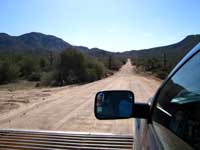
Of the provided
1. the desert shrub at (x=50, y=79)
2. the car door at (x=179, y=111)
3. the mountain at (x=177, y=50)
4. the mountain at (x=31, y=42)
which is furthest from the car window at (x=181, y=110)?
the mountain at (x=31, y=42)

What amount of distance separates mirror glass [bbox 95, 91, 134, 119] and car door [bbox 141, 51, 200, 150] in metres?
0.20

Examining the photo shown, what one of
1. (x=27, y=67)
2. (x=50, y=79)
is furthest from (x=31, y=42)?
(x=50, y=79)

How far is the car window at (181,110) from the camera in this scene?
1381 mm

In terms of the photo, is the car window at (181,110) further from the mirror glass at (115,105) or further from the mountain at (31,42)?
the mountain at (31,42)

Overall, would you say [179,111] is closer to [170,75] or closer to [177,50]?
[170,75]

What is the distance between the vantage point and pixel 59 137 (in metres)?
5.56

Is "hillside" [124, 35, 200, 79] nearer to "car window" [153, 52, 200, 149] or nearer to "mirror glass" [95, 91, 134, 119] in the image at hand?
"car window" [153, 52, 200, 149]

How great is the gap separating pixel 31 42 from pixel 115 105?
17718 cm

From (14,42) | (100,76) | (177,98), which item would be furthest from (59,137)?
(14,42)

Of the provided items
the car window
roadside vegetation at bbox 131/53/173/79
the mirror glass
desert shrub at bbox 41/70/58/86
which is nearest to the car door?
the car window

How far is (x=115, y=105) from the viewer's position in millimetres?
2281

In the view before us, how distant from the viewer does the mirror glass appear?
2246mm

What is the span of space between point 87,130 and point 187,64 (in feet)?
16.3

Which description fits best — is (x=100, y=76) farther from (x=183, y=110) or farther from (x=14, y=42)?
(x=14, y=42)
